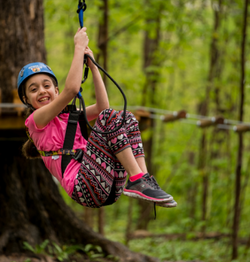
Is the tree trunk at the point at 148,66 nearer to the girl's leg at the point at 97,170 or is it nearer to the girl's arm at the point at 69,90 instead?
the girl's arm at the point at 69,90

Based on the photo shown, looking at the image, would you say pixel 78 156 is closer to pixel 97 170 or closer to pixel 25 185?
pixel 97 170

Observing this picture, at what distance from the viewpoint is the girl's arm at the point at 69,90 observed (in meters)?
1.92

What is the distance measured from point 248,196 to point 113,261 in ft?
22.6

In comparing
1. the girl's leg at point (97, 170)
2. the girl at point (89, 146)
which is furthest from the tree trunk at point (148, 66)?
the girl's leg at point (97, 170)

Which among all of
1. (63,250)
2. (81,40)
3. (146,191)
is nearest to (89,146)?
(146,191)

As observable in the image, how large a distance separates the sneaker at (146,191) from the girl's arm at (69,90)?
2.16 ft

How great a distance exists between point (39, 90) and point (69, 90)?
1.05 feet

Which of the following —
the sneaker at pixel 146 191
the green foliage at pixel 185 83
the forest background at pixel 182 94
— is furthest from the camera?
the green foliage at pixel 185 83

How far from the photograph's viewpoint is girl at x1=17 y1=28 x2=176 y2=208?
2.01 m

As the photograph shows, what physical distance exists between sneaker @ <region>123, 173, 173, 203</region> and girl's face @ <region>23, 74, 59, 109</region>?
801mm

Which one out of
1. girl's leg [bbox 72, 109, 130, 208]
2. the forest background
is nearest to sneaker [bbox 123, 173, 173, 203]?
girl's leg [bbox 72, 109, 130, 208]

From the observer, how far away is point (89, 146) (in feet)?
6.99

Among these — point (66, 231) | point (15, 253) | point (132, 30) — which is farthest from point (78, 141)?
point (132, 30)

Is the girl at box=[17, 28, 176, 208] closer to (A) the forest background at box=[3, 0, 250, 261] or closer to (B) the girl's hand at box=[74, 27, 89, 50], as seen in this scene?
(B) the girl's hand at box=[74, 27, 89, 50]
